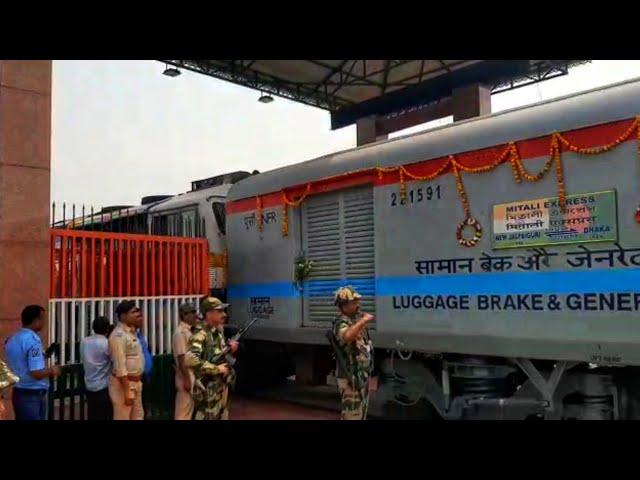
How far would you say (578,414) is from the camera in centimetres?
536

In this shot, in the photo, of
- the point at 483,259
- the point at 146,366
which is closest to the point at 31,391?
the point at 146,366

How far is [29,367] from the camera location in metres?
4.95

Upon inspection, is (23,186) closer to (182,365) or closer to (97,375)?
(97,375)

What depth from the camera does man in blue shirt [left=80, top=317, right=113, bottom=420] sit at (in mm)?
5863

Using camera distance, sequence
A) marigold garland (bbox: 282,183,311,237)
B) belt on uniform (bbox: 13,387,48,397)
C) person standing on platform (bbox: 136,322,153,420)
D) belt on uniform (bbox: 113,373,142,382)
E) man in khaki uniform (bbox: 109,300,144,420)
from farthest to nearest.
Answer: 1. marigold garland (bbox: 282,183,311,237)
2. person standing on platform (bbox: 136,322,153,420)
3. belt on uniform (bbox: 113,373,142,382)
4. man in khaki uniform (bbox: 109,300,144,420)
5. belt on uniform (bbox: 13,387,48,397)

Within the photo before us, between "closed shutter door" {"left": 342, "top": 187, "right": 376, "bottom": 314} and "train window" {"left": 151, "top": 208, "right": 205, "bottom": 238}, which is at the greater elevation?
"train window" {"left": 151, "top": 208, "right": 205, "bottom": 238}

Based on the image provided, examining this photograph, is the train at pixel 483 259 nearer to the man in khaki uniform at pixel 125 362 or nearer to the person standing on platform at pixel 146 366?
the person standing on platform at pixel 146 366

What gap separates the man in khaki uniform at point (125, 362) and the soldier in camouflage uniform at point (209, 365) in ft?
3.65

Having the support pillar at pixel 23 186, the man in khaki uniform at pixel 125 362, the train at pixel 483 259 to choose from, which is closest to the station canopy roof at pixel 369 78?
the support pillar at pixel 23 186

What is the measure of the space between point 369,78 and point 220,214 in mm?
8997

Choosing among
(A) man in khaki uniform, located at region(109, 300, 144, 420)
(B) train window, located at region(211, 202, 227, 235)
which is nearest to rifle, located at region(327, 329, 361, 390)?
(A) man in khaki uniform, located at region(109, 300, 144, 420)

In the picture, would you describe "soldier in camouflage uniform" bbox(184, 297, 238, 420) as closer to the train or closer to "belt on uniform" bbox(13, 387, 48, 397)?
"belt on uniform" bbox(13, 387, 48, 397)

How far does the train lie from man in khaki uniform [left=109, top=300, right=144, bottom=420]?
239 centimetres

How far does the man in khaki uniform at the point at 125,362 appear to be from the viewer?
5641mm
